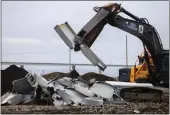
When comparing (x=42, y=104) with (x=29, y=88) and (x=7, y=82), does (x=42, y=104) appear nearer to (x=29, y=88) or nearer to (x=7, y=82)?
(x=29, y=88)

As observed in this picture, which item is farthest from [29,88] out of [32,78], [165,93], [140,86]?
[165,93]

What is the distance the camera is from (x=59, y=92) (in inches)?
437

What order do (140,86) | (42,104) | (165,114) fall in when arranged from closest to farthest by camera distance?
(165,114) < (42,104) < (140,86)

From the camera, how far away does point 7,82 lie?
12195 millimetres

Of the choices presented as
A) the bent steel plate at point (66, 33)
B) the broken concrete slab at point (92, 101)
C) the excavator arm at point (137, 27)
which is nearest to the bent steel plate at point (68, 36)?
the bent steel plate at point (66, 33)

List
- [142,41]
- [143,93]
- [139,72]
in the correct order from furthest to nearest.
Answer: [139,72]
[142,41]
[143,93]

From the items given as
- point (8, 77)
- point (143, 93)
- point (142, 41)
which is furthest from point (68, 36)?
point (143, 93)

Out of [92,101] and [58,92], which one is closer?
[92,101]

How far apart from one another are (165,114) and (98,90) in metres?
2.49

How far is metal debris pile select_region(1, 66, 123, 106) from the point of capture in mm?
10984

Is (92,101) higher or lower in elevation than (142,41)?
lower

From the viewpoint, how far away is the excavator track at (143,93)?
1287 centimetres

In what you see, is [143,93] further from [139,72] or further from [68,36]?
[68,36]

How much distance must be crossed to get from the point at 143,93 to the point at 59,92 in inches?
126
